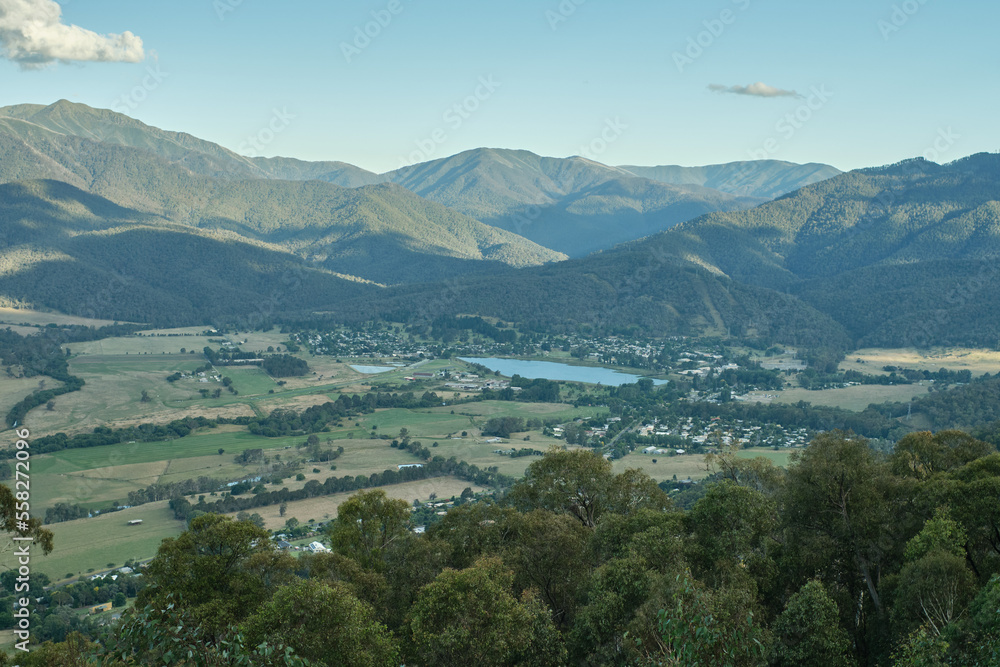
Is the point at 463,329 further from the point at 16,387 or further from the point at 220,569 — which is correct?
the point at 220,569

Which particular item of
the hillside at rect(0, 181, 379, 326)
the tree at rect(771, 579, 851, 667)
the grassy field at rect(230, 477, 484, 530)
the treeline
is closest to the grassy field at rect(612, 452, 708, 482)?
the grassy field at rect(230, 477, 484, 530)

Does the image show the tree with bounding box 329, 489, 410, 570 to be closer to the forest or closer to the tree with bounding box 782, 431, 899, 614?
the forest

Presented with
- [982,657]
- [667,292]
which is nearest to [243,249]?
[667,292]

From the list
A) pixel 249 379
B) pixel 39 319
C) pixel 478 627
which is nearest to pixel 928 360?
pixel 249 379

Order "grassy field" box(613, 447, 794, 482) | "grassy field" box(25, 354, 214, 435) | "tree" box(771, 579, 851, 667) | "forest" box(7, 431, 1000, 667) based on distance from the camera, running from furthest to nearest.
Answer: "grassy field" box(25, 354, 214, 435) → "grassy field" box(613, 447, 794, 482) → "tree" box(771, 579, 851, 667) → "forest" box(7, 431, 1000, 667)

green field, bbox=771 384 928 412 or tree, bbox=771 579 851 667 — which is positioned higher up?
tree, bbox=771 579 851 667

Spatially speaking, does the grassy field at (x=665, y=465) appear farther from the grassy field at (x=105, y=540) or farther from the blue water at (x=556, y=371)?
the blue water at (x=556, y=371)

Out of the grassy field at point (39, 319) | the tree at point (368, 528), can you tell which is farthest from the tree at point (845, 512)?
the grassy field at point (39, 319)
